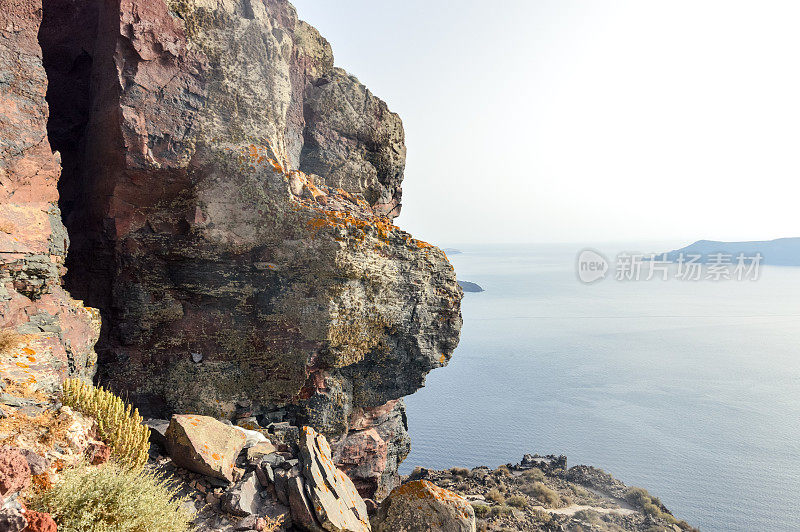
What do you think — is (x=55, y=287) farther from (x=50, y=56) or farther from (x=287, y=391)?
(x=50, y=56)

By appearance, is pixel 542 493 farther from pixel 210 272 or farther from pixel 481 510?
pixel 210 272

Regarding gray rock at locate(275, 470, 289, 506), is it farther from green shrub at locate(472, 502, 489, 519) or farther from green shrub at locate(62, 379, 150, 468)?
green shrub at locate(472, 502, 489, 519)

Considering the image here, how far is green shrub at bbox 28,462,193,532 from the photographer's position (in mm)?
4535

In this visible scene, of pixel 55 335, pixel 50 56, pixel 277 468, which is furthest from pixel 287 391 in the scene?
pixel 50 56

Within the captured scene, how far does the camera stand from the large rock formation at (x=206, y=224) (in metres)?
10.4

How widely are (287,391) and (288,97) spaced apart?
8.75 metres

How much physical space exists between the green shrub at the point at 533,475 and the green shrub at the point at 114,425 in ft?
106

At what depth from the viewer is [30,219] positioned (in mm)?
8273

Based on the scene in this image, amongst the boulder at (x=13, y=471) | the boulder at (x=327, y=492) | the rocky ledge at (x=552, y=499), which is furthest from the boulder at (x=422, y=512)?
the rocky ledge at (x=552, y=499)

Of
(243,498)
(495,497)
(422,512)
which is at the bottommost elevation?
(495,497)

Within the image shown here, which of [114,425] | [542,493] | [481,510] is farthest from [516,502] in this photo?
[114,425]

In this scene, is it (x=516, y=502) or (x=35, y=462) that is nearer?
(x=35, y=462)

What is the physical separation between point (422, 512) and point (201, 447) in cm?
443

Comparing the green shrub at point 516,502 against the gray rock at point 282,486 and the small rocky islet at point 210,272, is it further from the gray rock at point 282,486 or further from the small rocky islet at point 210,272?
the gray rock at point 282,486
